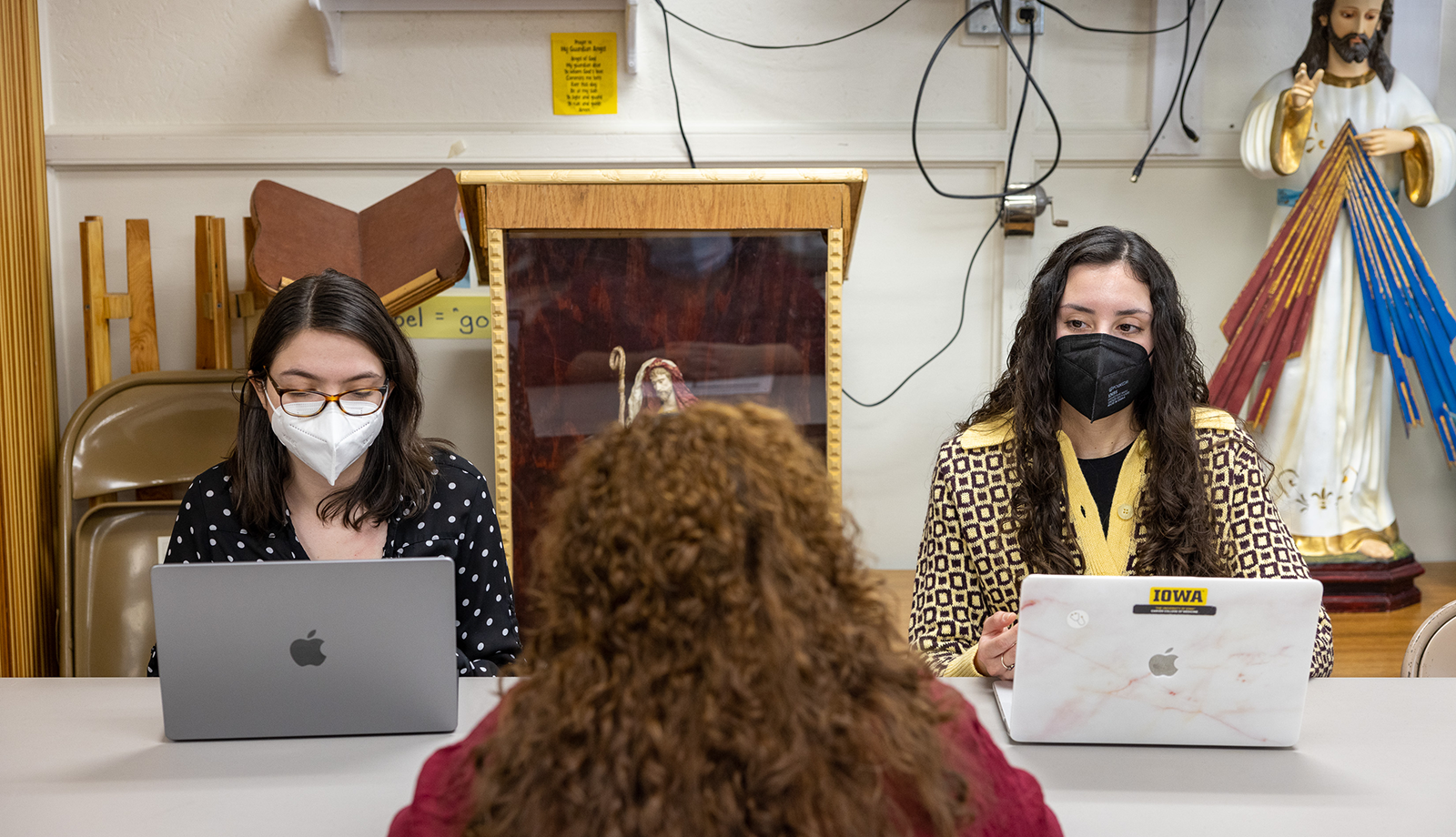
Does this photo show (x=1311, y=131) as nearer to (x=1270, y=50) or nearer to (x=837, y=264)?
(x=1270, y=50)

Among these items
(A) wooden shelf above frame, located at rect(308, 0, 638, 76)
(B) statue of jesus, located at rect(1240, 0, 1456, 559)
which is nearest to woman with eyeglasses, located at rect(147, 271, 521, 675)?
(A) wooden shelf above frame, located at rect(308, 0, 638, 76)

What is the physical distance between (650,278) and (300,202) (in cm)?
89

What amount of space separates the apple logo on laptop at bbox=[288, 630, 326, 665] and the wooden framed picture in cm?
94

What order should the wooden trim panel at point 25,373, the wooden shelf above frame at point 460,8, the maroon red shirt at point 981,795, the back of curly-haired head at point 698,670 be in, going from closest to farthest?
the back of curly-haired head at point 698,670, the maroon red shirt at point 981,795, the wooden trim panel at point 25,373, the wooden shelf above frame at point 460,8

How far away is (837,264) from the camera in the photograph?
2045 mm

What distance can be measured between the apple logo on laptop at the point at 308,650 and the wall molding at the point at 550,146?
186 centimetres

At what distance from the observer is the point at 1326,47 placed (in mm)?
2553

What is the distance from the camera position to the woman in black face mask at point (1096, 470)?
5.07 ft

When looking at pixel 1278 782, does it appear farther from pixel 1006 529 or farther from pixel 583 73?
pixel 583 73

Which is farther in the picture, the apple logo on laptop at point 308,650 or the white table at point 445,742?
the apple logo on laptop at point 308,650

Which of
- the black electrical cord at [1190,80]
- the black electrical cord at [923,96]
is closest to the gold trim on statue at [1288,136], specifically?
the black electrical cord at [1190,80]

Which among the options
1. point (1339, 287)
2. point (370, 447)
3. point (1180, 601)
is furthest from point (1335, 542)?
point (370, 447)

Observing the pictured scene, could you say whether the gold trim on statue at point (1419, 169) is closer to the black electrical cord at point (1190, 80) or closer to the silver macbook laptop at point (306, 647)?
the black electrical cord at point (1190, 80)

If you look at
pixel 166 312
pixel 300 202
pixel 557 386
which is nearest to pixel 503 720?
pixel 557 386
